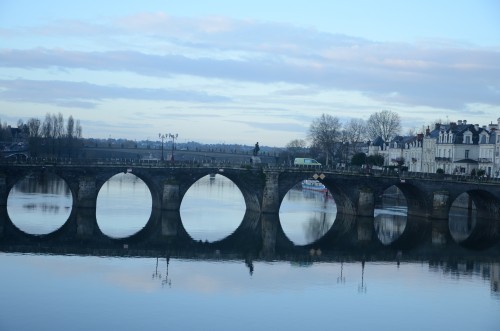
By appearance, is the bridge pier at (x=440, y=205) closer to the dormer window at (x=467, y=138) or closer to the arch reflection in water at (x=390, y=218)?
the arch reflection in water at (x=390, y=218)

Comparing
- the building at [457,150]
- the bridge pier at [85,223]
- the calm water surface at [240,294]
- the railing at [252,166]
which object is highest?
the building at [457,150]

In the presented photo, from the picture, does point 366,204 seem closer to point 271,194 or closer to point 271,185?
point 271,194

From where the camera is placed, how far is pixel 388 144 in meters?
122

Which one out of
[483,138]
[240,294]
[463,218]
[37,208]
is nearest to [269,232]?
[37,208]

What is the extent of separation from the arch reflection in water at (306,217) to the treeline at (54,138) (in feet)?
137

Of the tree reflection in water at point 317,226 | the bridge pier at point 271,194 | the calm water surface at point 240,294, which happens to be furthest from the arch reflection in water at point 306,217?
the calm water surface at point 240,294

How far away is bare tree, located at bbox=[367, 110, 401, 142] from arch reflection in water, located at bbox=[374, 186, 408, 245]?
40.8m

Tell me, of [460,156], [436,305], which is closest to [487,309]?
[436,305]

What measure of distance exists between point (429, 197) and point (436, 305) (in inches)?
1331

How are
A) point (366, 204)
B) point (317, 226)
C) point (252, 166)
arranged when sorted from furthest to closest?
point (252, 166) → point (366, 204) → point (317, 226)

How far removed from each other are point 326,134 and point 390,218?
58.7 m

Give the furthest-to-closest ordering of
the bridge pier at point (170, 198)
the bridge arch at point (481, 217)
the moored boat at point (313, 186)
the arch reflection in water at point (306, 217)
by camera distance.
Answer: the moored boat at point (313, 186)
the bridge pier at point (170, 198)
the bridge arch at point (481, 217)
the arch reflection in water at point (306, 217)

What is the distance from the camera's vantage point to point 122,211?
70312mm

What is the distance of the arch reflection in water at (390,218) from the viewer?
60.8 meters
